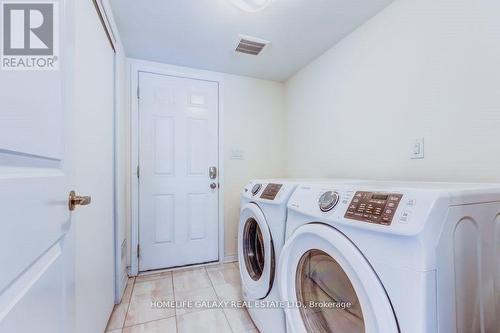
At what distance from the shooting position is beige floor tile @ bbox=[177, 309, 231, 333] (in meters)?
1.37

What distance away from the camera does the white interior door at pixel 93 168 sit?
0.97 m

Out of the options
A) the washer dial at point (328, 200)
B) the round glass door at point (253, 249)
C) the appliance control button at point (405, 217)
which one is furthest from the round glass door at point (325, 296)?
the round glass door at point (253, 249)

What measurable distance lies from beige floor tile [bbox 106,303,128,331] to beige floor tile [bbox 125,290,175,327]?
30 mm

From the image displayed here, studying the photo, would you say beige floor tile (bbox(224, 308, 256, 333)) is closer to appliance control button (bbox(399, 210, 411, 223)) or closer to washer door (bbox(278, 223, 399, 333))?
washer door (bbox(278, 223, 399, 333))

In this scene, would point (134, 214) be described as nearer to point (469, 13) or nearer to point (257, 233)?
point (257, 233)

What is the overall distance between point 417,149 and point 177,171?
192 centimetres

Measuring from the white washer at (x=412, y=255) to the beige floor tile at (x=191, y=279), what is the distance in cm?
136

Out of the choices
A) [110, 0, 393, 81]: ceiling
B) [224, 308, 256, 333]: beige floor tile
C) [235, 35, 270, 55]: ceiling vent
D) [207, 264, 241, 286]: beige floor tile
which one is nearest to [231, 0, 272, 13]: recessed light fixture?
[110, 0, 393, 81]: ceiling

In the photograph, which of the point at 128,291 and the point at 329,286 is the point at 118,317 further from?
the point at 329,286

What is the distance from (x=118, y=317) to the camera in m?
1.49

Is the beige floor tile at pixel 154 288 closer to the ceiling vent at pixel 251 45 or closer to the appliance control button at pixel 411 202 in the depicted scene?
the appliance control button at pixel 411 202

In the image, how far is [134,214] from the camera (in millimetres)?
2068

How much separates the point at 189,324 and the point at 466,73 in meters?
2.04

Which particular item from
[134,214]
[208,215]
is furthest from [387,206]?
[134,214]
